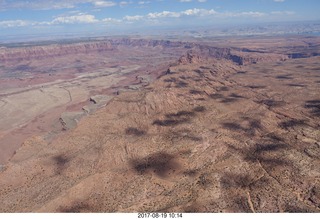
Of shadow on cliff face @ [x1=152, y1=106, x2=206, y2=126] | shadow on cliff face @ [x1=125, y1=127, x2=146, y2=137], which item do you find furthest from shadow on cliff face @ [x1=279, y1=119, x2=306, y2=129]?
shadow on cliff face @ [x1=125, y1=127, x2=146, y2=137]

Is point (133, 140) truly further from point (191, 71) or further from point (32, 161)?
point (191, 71)

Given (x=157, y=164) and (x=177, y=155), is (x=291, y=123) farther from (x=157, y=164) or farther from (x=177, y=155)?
(x=157, y=164)

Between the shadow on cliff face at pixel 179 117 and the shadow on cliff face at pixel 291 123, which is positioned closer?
the shadow on cliff face at pixel 291 123

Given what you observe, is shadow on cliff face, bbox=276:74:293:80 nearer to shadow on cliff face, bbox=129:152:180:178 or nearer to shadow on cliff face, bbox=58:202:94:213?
shadow on cliff face, bbox=129:152:180:178

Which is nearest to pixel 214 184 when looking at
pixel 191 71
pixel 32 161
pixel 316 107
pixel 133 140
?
pixel 133 140

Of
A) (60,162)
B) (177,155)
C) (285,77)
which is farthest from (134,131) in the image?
(285,77)

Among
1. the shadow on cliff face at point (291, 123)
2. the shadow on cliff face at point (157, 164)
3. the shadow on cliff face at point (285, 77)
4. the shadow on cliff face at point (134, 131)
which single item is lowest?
Result: the shadow on cliff face at point (285, 77)

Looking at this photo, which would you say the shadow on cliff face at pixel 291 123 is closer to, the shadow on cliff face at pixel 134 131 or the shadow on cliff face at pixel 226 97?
the shadow on cliff face at pixel 226 97

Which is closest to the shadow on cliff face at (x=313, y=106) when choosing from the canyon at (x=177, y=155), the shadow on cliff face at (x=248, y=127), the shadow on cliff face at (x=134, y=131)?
the canyon at (x=177, y=155)

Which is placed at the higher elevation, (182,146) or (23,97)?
(182,146)
